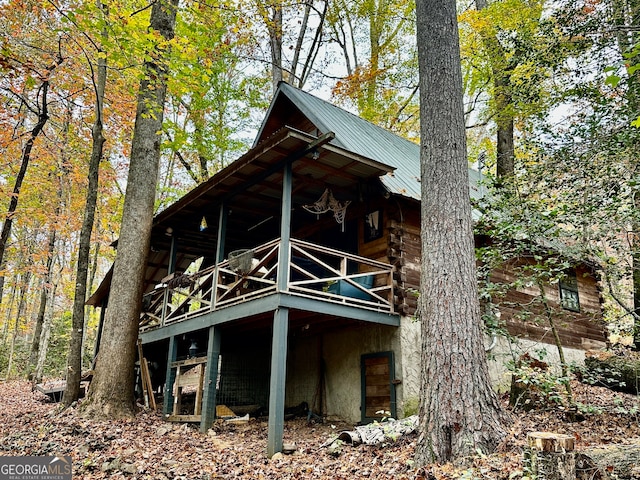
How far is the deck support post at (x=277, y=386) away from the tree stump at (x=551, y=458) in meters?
3.72

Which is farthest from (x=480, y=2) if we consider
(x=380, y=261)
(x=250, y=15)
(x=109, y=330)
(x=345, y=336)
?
(x=109, y=330)

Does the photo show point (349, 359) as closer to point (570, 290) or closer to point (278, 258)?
point (278, 258)

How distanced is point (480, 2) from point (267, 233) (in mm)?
10624

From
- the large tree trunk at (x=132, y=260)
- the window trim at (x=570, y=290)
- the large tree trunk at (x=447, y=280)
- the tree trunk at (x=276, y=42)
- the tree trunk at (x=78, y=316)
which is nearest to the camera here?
the large tree trunk at (x=447, y=280)

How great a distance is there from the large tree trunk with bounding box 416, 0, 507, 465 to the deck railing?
8.78ft

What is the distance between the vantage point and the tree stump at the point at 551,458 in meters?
4.04

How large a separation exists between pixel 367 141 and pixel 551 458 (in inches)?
356

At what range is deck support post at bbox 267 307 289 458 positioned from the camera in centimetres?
687

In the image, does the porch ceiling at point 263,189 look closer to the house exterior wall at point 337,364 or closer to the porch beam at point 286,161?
the porch beam at point 286,161

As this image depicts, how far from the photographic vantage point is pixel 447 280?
18.3 ft

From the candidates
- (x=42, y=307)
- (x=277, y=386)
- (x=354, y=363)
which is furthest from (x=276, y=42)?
(x=277, y=386)

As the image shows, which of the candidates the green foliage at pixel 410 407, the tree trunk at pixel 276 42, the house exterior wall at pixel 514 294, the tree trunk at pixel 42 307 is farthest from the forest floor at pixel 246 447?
the tree trunk at pixel 276 42

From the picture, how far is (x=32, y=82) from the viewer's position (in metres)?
6.67

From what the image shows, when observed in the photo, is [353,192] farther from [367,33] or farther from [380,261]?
[367,33]
